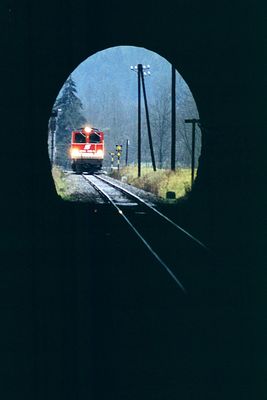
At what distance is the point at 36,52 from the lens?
16734 millimetres

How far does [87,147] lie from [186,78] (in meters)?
29.0

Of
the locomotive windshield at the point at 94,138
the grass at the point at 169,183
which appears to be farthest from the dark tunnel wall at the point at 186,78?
the locomotive windshield at the point at 94,138

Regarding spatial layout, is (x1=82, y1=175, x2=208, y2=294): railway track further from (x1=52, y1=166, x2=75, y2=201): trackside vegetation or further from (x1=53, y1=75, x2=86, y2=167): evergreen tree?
(x1=53, y1=75, x2=86, y2=167): evergreen tree

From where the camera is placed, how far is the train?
4794 centimetres

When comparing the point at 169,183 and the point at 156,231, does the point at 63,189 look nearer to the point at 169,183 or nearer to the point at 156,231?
the point at 169,183

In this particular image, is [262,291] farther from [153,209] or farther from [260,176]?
[153,209]

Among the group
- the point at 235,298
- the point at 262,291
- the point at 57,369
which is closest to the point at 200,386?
the point at 57,369

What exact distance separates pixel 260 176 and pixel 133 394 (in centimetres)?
1179

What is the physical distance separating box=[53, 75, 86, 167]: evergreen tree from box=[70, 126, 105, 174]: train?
101 feet

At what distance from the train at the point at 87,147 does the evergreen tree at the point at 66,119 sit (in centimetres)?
3067

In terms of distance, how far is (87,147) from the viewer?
48000 mm

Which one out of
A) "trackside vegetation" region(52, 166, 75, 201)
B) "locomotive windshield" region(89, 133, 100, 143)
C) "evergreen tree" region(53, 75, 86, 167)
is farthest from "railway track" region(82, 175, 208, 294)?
"evergreen tree" region(53, 75, 86, 167)

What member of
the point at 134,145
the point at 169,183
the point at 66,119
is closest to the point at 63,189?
the point at 169,183

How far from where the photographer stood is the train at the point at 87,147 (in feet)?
157
